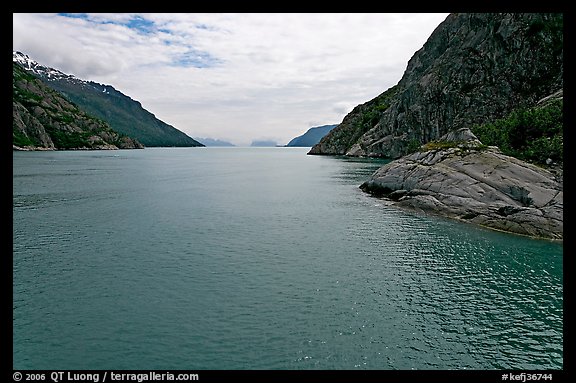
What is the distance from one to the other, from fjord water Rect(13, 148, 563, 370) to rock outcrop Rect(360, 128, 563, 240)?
3.25m

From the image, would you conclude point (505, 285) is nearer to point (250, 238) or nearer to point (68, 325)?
point (250, 238)

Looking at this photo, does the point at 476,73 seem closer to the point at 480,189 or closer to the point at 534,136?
the point at 534,136

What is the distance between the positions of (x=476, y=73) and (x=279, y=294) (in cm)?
14246

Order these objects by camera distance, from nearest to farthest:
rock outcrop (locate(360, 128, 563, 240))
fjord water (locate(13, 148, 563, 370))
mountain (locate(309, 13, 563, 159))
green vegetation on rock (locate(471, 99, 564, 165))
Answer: fjord water (locate(13, 148, 563, 370))
rock outcrop (locate(360, 128, 563, 240))
green vegetation on rock (locate(471, 99, 564, 165))
mountain (locate(309, 13, 563, 159))

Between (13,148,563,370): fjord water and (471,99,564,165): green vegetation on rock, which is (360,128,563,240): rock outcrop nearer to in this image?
(13,148,563,370): fjord water

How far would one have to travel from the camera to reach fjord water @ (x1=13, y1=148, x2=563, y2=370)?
2158cm

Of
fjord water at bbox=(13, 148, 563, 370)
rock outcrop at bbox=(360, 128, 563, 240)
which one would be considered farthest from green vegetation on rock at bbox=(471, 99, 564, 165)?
fjord water at bbox=(13, 148, 563, 370)

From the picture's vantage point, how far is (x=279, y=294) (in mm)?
29531

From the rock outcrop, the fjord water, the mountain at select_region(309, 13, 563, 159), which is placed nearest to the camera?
the fjord water

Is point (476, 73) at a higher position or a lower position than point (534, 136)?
higher

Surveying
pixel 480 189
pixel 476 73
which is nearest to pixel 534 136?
pixel 480 189
